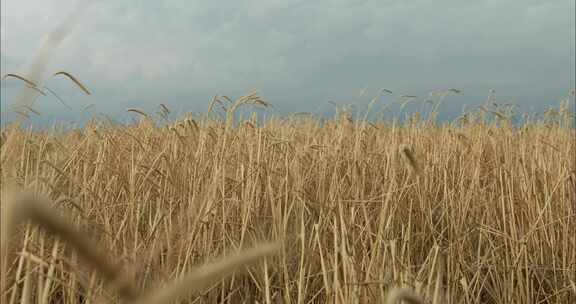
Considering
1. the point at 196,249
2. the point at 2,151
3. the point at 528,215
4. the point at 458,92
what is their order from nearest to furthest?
the point at 2,151, the point at 196,249, the point at 528,215, the point at 458,92

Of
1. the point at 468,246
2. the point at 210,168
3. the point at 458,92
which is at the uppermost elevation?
the point at 458,92

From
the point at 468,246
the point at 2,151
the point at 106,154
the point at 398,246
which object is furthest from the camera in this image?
the point at 106,154

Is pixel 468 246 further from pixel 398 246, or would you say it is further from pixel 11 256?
pixel 11 256

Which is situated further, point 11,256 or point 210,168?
point 210,168

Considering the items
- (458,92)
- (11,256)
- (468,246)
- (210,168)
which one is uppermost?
(458,92)

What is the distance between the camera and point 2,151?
1.02 meters

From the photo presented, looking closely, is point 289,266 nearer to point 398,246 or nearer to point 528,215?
point 398,246

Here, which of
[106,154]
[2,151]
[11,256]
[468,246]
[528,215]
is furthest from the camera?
[106,154]

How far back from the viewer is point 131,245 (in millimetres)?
1717

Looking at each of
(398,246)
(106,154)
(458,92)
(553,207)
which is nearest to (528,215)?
(553,207)

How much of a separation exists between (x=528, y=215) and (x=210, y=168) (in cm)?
134

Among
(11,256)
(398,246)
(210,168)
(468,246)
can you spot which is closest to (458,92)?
(468,246)

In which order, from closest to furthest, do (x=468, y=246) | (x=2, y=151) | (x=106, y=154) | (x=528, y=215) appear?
(x=2, y=151) < (x=468, y=246) < (x=528, y=215) < (x=106, y=154)

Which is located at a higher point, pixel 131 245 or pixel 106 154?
pixel 106 154
